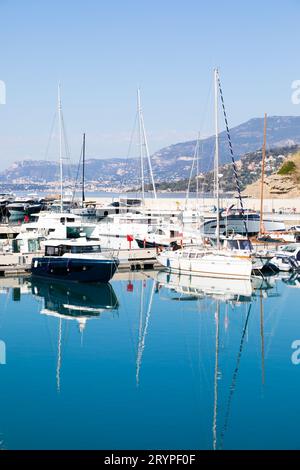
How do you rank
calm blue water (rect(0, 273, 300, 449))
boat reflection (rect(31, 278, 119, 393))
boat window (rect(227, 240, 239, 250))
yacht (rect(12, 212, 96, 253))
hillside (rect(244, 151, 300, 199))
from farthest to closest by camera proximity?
hillside (rect(244, 151, 300, 199)) < yacht (rect(12, 212, 96, 253)) < boat window (rect(227, 240, 239, 250)) < boat reflection (rect(31, 278, 119, 393)) < calm blue water (rect(0, 273, 300, 449))

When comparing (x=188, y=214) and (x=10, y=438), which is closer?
(x=10, y=438)

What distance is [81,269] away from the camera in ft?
118

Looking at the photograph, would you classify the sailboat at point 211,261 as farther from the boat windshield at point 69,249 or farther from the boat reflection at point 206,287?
the boat windshield at point 69,249

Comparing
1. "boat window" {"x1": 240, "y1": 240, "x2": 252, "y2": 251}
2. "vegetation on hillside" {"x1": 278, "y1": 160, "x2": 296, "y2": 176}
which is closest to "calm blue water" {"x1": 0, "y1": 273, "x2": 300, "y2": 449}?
"boat window" {"x1": 240, "y1": 240, "x2": 252, "y2": 251}

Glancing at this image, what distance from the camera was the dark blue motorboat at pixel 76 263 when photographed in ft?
118

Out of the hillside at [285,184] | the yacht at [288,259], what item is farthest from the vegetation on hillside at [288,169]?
the yacht at [288,259]

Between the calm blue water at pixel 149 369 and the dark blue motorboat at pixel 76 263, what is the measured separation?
1.24 meters

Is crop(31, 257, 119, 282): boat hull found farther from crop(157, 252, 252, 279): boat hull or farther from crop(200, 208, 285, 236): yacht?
crop(200, 208, 285, 236): yacht

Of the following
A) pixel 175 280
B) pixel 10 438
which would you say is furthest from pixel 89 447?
pixel 175 280

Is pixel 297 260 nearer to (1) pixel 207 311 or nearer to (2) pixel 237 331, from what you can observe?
(1) pixel 207 311

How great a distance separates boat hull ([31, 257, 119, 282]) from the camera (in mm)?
35875

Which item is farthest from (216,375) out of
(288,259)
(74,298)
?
(288,259)

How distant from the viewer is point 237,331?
26.9 metres

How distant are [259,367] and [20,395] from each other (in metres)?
7.36
